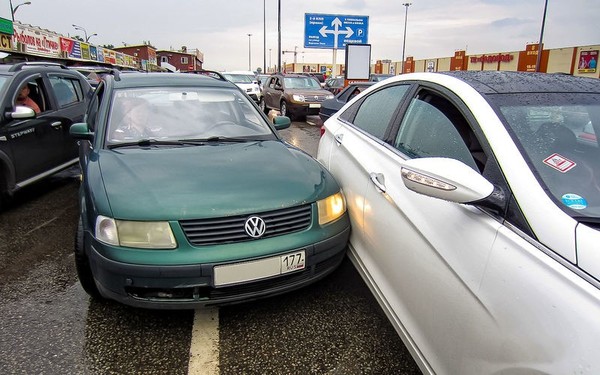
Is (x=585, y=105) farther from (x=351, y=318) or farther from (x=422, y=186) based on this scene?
(x=351, y=318)

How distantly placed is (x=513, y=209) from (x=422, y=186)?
0.33 m

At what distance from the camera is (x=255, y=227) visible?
239cm

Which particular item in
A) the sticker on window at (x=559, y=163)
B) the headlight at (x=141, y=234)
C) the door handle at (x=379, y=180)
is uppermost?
the sticker on window at (x=559, y=163)

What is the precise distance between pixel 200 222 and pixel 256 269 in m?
0.40

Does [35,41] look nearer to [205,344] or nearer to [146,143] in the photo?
[146,143]

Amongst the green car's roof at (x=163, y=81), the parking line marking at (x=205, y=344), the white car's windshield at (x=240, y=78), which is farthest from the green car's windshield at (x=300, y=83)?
the parking line marking at (x=205, y=344)

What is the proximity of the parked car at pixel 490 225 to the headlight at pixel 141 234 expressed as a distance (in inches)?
45.5

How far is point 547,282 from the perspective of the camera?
1.28 metres

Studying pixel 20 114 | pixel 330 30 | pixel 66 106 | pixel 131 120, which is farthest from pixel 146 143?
pixel 330 30

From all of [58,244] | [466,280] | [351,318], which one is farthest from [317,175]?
[58,244]

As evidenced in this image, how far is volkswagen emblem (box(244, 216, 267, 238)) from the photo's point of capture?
7.79 feet

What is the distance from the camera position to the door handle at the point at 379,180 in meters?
2.40

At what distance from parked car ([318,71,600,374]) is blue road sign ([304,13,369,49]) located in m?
23.6

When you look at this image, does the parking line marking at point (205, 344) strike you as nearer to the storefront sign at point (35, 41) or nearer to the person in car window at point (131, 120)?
the person in car window at point (131, 120)
